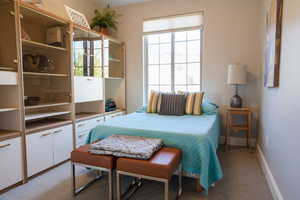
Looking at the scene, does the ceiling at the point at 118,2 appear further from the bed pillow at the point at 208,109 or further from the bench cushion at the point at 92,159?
the bench cushion at the point at 92,159

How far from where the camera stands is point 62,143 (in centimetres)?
268

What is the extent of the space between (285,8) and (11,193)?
3215 millimetres

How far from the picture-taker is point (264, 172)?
238 centimetres

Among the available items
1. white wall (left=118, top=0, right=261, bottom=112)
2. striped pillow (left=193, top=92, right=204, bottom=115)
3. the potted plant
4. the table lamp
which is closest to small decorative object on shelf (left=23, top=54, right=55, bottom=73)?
the potted plant

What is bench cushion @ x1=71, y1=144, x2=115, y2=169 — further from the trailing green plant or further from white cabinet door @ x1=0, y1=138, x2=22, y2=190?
the trailing green plant

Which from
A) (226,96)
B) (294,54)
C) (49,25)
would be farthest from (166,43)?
(294,54)

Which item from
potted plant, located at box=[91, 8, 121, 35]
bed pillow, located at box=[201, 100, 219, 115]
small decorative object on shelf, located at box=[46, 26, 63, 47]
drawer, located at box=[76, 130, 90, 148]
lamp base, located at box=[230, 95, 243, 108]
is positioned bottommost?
drawer, located at box=[76, 130, 90, 148]

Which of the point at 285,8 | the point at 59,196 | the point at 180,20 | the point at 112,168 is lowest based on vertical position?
the point at 59,196

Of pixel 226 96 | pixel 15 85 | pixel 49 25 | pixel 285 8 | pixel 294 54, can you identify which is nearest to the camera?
pixel 294 54

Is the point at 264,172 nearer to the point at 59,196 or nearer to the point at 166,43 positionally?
the point at 59,196

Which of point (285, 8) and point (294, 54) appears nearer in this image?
point (294, 54)

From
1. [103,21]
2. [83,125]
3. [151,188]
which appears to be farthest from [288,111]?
[103,21]

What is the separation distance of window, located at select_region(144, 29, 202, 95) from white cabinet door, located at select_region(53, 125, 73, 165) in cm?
191

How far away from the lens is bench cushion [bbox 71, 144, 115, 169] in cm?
177
